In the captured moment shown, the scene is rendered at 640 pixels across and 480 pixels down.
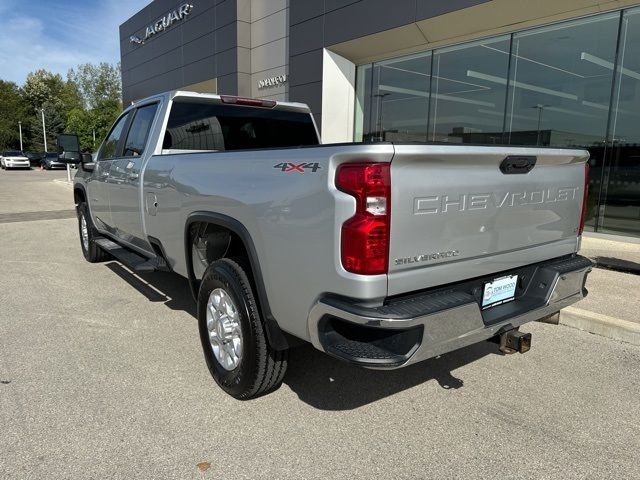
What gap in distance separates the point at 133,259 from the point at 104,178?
4.35 feet

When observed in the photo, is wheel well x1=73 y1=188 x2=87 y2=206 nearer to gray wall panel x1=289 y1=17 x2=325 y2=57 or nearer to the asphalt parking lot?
the asphalt parking lot

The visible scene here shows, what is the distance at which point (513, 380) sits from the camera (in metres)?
3.56

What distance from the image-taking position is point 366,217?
2.27 m

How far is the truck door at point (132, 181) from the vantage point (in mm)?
4637

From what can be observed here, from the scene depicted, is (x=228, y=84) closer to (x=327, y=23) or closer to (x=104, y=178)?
(x=327, y=23)

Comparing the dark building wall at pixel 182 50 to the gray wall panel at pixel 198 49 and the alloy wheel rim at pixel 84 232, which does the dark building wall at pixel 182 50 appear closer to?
the gray wall panel at pixel 198 49

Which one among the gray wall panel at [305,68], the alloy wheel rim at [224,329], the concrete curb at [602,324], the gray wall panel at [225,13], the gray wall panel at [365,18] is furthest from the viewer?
the gray wall panel at [225,13]

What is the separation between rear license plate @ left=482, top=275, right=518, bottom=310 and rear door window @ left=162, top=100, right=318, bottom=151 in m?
2.26

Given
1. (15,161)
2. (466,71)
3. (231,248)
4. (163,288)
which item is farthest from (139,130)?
(15,161)

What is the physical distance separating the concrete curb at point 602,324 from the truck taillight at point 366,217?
10.6 ft

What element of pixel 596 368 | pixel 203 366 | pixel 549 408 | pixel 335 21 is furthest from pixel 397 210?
pixel 335 21

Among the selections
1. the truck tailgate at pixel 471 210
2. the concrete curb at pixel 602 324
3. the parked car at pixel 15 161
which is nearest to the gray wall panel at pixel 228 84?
the concrete curb at pixel 602 324

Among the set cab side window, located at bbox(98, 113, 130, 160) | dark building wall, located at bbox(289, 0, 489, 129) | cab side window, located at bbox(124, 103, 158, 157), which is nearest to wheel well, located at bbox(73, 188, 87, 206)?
cab side window, located at bbox(98, 113, 130, 160)

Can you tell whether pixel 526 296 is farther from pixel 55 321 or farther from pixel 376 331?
pixel 55 321
